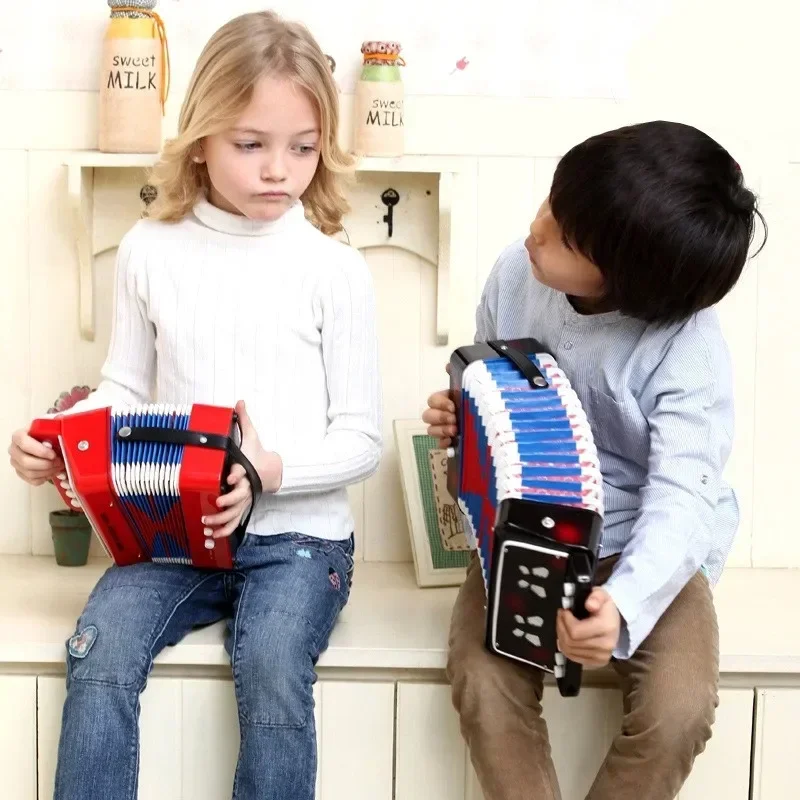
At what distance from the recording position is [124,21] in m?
1.67

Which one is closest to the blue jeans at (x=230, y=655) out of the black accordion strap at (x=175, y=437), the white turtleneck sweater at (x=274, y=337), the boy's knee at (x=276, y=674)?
the boy's knee at (x=276, y=674)

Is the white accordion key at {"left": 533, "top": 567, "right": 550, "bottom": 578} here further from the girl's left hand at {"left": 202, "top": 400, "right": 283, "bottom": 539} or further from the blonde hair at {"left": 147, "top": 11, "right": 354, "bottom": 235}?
the blonde hair at {"left": 147, "top": 11, "right": 354, "bottom": 235}

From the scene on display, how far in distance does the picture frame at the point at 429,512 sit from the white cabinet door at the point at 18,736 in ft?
1.86

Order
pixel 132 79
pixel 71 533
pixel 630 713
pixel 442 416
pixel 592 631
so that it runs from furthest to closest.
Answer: pixel 71 533
pixel 132 79
pixel 442 416
pixel 630 713
pixel 592 631

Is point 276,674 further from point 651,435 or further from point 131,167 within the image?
point 131,167

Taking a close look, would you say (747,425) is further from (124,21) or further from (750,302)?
(124,21)

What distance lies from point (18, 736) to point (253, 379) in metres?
0.51

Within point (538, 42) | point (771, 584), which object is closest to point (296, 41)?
point (538, 42)

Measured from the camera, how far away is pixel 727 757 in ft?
4.64

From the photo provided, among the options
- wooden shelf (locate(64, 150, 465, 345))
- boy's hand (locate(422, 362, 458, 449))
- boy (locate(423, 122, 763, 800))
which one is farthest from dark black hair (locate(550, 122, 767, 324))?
wooden shelf (locate(64, 150, 465, 345))

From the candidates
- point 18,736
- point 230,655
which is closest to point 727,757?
point 230,655

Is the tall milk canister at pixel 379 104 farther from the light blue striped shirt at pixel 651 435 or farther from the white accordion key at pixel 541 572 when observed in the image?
the white accordion key at pixel 541 572

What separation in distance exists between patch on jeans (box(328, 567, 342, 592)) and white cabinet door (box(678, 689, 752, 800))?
472 millimetres

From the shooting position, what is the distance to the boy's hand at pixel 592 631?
3.71 ft
